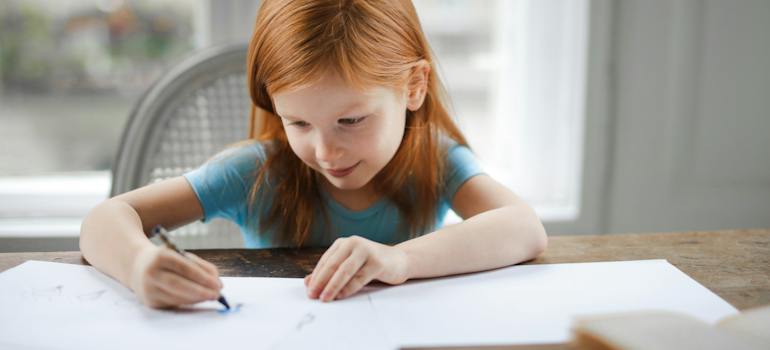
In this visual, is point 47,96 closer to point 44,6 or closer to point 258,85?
point 44,6

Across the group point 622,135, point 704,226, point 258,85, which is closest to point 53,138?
point 258,85

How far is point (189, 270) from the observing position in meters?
0.55

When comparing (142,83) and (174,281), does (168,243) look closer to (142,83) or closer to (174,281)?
(174,281)

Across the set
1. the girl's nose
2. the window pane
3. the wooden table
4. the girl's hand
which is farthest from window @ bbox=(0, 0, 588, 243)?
the girl's hand

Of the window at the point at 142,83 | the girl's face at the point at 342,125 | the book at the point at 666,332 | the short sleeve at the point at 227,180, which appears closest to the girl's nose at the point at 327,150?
the girl's face at the point at 342,125

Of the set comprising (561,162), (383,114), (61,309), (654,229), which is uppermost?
(383,114)

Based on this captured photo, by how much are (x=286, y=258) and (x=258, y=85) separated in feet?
0.71

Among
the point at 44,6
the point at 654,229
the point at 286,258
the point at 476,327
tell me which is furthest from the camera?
the point at 654,229

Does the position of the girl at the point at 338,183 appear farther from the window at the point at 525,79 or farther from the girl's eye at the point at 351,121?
the window at the point at 525,79

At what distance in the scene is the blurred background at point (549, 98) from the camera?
5.13 feet

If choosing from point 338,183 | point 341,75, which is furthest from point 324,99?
point 338,183

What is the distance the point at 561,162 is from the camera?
165cm

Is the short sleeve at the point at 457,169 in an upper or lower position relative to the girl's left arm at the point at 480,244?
upper

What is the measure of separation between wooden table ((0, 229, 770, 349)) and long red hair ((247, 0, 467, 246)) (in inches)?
7.0
